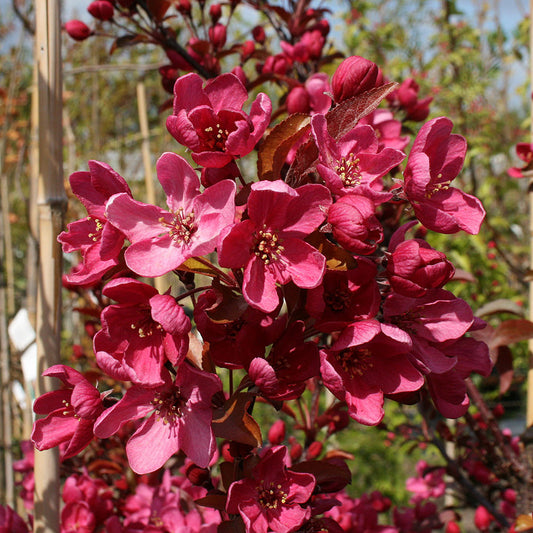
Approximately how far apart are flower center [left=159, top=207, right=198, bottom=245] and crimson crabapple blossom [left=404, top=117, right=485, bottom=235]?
295 millimetres

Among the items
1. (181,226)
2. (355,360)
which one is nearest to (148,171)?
(181,226)

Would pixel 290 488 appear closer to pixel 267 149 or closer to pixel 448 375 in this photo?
pixel 448 375

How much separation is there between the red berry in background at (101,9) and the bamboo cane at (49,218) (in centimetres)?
52

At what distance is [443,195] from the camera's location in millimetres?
813

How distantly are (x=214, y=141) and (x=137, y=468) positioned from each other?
46 cm

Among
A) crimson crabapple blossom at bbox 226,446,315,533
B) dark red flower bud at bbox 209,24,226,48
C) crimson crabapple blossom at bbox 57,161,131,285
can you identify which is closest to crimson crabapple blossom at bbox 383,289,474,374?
crimson crabapple blossom at bbox 226,446,315,533

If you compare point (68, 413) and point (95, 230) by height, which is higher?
point (95, 230)

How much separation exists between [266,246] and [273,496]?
36cm

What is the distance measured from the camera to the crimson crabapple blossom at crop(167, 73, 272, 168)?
73cm

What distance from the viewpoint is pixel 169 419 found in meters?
0.75

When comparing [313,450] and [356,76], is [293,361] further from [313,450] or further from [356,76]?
[313,450]

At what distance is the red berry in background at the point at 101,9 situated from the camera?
1.44 meters

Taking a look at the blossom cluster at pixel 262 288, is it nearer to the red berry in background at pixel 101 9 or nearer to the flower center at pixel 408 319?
the flower center at pixel 408 319

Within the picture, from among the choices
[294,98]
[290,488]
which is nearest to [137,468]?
[290,488]
